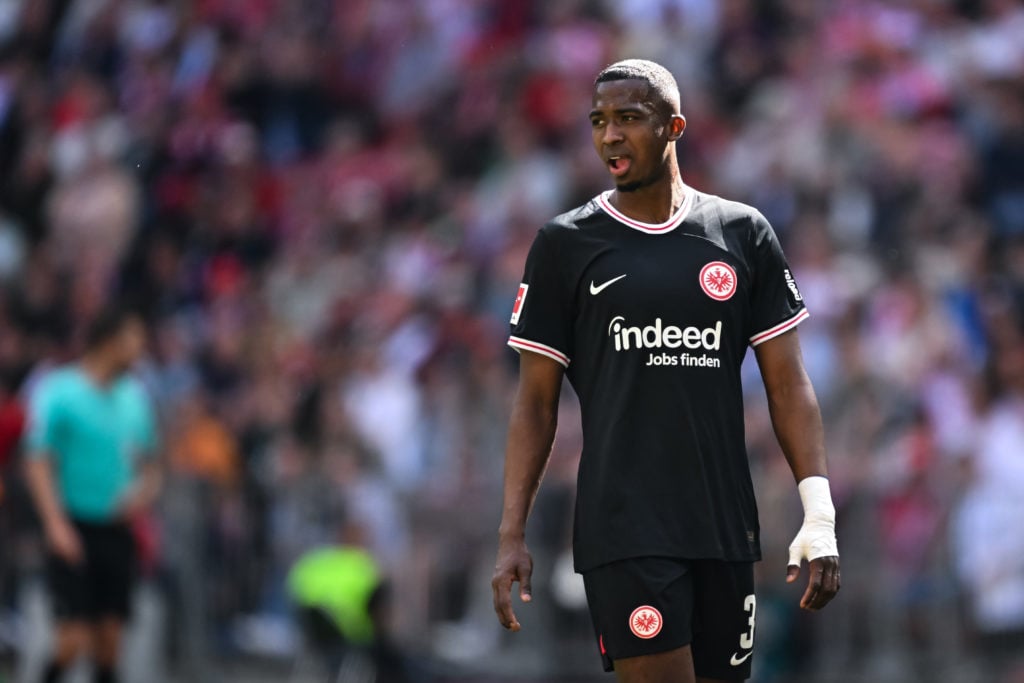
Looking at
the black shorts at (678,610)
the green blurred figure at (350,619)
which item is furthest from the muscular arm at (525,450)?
the green blurred figure at (350,619)

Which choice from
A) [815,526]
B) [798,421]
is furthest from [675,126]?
[815,526]

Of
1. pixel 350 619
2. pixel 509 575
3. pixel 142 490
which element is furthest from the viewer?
pixel 350 619

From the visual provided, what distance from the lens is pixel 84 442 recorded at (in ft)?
37.3

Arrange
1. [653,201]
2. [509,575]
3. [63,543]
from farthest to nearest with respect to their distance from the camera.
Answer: [63,543], [653,201], [509,575]

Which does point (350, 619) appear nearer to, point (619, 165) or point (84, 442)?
point (84, 442)

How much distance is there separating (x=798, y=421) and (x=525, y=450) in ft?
3.06

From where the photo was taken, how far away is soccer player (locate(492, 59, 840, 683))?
598cm

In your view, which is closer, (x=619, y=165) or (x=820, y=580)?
(x=820, y=580)

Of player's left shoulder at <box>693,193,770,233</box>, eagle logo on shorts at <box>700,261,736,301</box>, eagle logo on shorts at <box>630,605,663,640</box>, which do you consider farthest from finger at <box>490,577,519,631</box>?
player's left shoulder at <box>693,193,770,233</box>

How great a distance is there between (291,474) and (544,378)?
24.8 ft

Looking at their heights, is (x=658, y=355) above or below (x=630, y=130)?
below

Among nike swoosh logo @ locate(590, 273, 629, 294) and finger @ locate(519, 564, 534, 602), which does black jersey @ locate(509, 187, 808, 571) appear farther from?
finger @ locate(519, 564, 534, 602)

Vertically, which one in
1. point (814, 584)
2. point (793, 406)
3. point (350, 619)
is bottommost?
point (350, 619)

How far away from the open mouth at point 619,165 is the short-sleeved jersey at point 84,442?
6116 millimetres
